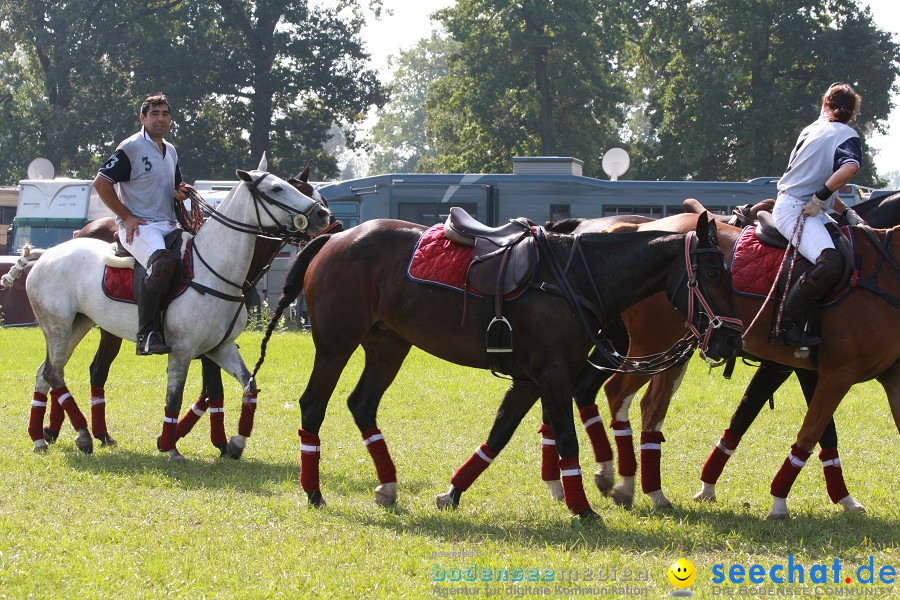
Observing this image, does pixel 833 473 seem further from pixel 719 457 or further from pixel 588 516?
pixel 588 516

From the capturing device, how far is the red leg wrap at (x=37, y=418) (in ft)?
31.6

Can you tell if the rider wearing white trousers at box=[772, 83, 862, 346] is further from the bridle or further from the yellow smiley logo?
the yellow smiley logo

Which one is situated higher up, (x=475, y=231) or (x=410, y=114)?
(x=410, y=114)

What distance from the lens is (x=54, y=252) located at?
9922 millimetres

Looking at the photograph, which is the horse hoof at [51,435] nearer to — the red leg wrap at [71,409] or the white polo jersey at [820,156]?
the red leg wrap at [71,409]

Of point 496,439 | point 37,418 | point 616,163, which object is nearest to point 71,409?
point 37,418

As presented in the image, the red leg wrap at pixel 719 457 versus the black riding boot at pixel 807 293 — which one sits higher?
the black riding boot at pixel 807 293

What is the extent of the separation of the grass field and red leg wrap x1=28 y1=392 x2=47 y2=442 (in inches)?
7.1

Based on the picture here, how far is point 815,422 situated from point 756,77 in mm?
35027

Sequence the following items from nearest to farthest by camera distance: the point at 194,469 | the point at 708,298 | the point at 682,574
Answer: the point at 682,574 < the point at 708,298 < the point at 194,469

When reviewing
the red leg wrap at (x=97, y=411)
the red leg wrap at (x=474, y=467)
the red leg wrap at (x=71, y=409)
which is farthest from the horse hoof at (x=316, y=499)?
the red leg wrap at (x=97, y=411)

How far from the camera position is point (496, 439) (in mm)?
7082

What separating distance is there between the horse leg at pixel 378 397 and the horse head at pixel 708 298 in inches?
90.6

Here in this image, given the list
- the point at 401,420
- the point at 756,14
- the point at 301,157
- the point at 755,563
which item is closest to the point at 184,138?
the point at 301,157
